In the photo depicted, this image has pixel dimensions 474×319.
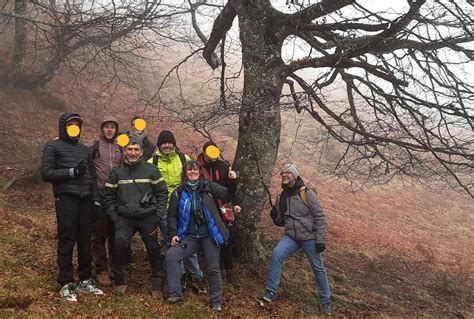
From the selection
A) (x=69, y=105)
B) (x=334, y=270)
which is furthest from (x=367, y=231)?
(x=69, y=105)

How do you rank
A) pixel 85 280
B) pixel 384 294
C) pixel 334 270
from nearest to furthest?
pixel 85 280, pixel 384 294, pixel 334 270

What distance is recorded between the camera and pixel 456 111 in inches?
222

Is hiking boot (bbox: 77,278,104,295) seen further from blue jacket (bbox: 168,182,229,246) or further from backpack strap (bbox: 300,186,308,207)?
backpack strap (bbox: 300,186,308,207)

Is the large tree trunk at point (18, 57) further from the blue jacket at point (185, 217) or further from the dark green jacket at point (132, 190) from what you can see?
the blue jacket at point (185, 217)

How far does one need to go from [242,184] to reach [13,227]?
153 inches

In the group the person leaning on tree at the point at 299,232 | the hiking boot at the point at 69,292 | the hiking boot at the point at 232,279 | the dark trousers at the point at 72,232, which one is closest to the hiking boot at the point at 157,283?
the dark trousers at the point at 72,232

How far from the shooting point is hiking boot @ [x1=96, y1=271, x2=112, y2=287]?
5.38m

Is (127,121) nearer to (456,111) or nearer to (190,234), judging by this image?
(190,234)

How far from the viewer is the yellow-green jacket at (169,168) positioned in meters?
5.76

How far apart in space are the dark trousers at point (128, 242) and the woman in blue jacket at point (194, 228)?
0.82 feet

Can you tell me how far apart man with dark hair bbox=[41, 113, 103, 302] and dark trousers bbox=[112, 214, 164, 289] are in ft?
1.06

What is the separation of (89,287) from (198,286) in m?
1.52

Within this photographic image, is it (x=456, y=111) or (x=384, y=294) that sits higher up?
(x=456, y=111)

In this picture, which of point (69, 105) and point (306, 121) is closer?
point (69, 105)
